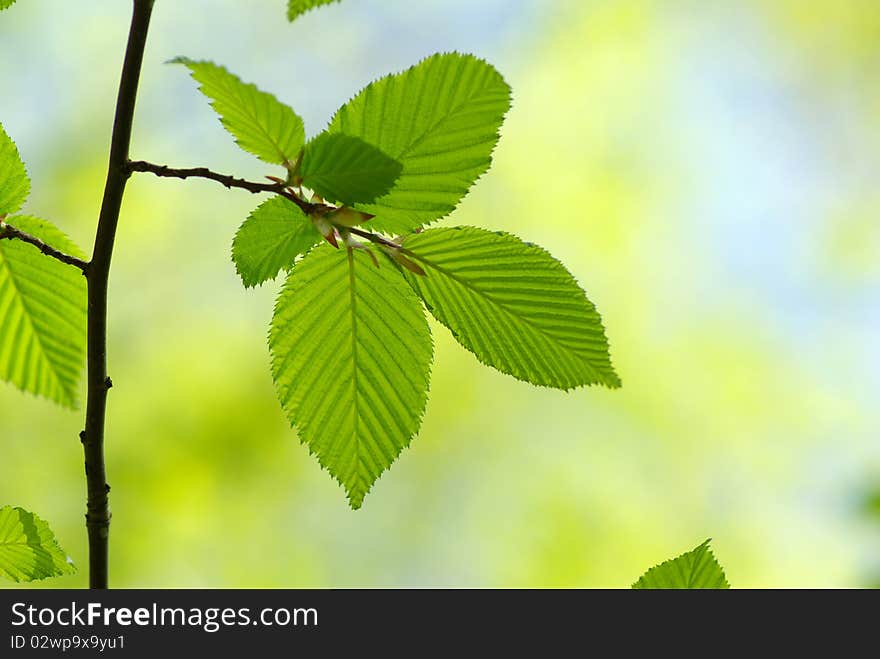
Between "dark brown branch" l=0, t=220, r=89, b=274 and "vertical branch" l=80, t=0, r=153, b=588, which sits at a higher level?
"dark brown branch" l=0, t=220, r=89, b=274

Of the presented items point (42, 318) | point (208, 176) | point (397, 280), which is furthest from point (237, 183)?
point (42, 318)

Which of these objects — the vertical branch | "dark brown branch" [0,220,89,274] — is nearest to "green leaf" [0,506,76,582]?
the vertical branch

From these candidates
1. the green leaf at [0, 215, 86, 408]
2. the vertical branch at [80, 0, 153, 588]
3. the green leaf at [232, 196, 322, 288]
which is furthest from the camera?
the green leaf at [0, 215, 86, 408]

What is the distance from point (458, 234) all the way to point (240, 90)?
16cm

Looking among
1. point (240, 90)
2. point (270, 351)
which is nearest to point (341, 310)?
point (270, 351)

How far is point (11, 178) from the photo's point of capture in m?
0.56

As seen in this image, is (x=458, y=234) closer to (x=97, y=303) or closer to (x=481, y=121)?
(x=481, y=121)

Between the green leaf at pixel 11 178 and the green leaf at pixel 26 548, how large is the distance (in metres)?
0.19

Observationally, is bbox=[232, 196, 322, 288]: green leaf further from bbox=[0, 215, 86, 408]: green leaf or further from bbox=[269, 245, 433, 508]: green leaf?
bbox=[0, 215, 86, 408]: green leaf

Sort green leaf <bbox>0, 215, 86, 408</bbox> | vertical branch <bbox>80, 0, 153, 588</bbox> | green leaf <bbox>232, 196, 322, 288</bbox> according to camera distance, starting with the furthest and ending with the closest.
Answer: green leaf <bbox>0, 215, 86, 408</bbox>
green leaf <bbox>232, 196, 322, 288</bbox>
vertical branch <bbox>80, 0, 153, 588</bbox>

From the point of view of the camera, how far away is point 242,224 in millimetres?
501

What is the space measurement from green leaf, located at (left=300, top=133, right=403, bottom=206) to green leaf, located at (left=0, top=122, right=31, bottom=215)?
203mm

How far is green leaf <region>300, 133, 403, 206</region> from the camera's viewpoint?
455mm

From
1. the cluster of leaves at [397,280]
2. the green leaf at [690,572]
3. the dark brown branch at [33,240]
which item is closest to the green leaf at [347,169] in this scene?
the cluster of leaves at [397,280]
